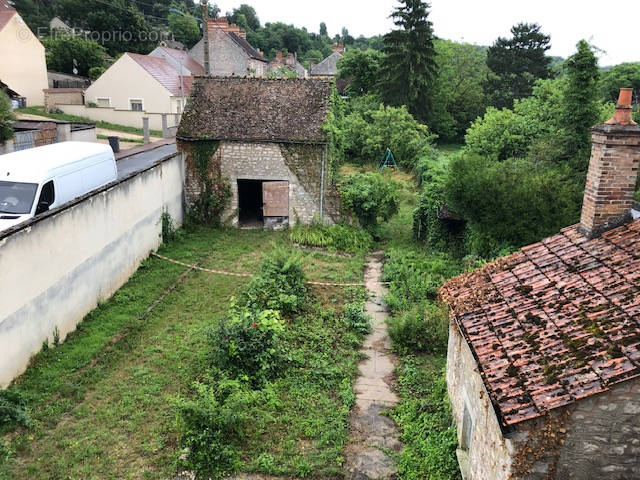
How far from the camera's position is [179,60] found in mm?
51875

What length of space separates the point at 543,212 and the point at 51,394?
38.7 feet

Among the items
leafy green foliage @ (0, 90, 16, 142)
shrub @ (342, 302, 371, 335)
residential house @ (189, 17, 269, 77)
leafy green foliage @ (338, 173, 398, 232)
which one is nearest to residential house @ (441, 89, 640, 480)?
shrub @ (342, 302, 371, 335)

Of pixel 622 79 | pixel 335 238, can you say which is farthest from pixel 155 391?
pixel 622 79

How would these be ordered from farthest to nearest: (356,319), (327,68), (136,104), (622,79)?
(327,68)
(622,79)
(136,104)
(356,319)

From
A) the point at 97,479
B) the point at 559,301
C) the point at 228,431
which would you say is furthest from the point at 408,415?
the point at 97,479

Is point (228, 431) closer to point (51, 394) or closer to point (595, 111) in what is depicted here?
point (51, 394)

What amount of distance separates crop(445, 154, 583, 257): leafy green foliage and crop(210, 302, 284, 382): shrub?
694 cm

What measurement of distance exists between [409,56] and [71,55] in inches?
1319

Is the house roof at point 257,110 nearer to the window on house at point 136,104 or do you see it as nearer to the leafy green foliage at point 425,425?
the leafy green foliage at point 425,425

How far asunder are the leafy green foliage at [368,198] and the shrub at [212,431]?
38.9ft

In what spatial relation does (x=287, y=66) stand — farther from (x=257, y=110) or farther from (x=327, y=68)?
(x=257, y=110)

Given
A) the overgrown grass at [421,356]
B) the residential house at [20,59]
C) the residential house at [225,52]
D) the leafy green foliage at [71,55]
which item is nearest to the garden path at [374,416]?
the overgrown grass at [421,356]

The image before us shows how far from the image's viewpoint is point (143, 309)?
13.5m

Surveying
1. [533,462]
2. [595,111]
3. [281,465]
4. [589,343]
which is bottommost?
[281,465]
